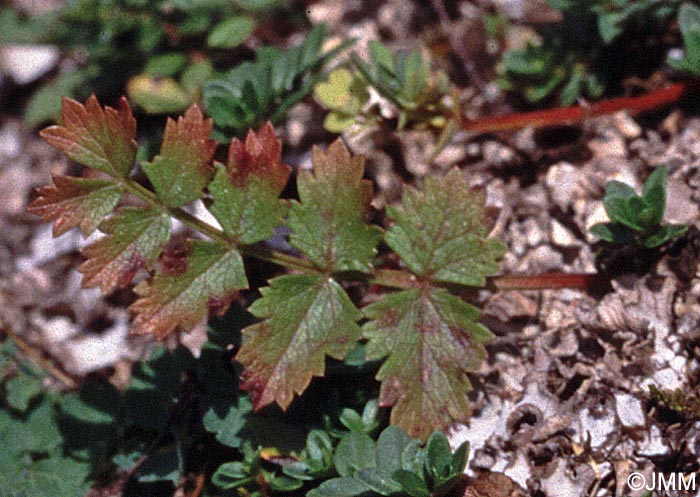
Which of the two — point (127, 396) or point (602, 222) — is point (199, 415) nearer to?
point (127, 396)

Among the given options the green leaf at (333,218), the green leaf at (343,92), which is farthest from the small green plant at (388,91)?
the green leaf at (333,218)

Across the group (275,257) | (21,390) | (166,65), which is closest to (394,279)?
(275,257)

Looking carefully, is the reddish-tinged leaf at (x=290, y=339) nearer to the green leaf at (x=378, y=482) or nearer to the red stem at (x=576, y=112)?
the green leaf at (x=378, y=482)

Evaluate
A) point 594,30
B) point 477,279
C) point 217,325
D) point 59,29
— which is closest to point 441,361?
point 477,279

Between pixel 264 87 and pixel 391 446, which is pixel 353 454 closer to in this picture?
pixel 391 446

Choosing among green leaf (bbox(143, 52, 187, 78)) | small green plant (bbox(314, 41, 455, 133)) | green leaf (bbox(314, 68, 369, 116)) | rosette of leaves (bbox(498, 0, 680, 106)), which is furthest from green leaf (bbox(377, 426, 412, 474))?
green leaf (bbox(143, 52, 187, 78))

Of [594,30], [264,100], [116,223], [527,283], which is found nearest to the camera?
[116,223]

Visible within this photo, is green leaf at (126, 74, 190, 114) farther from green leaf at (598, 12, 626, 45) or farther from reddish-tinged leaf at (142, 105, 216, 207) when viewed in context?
green leaf at (598, 12, 626, 45)
